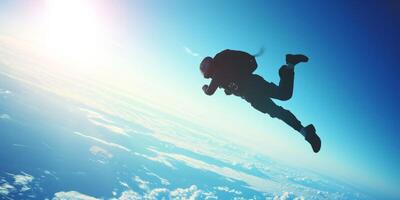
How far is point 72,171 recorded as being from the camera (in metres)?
147

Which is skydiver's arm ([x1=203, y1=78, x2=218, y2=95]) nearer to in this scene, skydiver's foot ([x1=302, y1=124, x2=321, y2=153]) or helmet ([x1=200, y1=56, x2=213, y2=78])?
helmet ([x1=200, y1=56, x2=213, y2=78])

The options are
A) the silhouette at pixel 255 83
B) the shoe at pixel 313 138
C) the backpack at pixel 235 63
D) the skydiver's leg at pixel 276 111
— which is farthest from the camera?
the skydiver's leg at pixel 276 111

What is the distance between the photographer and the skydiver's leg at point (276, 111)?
20.2 feet

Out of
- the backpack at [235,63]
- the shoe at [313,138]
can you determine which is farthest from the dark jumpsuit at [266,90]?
the shoe at [313,138]

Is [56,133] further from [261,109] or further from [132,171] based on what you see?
[261,109]

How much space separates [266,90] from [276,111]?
55 cm

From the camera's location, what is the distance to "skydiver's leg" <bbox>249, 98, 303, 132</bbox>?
614 centimetres

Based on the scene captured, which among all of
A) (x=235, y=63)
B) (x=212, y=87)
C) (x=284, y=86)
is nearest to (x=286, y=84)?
(x=284, y=86)

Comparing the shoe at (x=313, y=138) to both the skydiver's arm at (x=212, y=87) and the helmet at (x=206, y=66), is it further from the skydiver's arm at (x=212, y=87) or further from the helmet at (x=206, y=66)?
the helmet at (x=206, y=66)

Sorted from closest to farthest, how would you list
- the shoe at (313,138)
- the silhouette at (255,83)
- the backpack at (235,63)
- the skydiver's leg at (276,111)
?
the backpack at (235,63)
the silhouette at (255,83)
the shoe at (313,138)
the skydiver's leg at (276,111)

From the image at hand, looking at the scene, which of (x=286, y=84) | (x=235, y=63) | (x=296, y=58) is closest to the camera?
(x=235, y=63)

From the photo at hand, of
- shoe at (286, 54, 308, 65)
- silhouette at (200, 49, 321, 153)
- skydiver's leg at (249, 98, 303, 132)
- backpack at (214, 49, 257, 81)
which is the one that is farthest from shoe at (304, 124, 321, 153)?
backpack at (214, 49, 257, 81)

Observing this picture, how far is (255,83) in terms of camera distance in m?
6.06

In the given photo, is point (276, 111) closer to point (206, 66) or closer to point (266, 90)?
point (266, 90)
